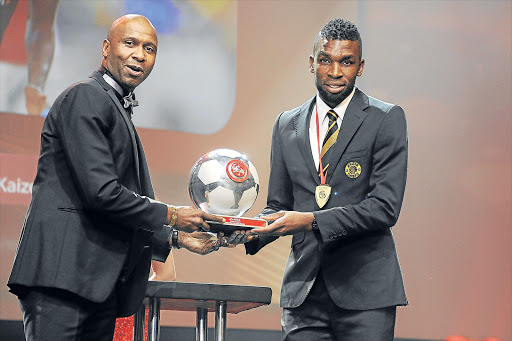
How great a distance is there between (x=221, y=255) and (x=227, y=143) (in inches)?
32.1

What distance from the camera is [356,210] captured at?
2746 mm

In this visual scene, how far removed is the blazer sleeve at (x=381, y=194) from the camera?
274 centimetres

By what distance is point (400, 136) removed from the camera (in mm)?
2840

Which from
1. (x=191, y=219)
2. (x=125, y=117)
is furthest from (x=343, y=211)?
(x=125, y=117)

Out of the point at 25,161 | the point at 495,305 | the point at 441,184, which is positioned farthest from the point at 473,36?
the point at 25,161

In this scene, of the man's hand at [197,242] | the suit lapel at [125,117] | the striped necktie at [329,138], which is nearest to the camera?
the suit lapel at [125,117]

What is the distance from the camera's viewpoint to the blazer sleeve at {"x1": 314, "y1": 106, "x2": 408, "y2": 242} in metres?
2.74

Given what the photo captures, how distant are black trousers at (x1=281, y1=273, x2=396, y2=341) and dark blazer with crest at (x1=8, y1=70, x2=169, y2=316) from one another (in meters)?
0.66

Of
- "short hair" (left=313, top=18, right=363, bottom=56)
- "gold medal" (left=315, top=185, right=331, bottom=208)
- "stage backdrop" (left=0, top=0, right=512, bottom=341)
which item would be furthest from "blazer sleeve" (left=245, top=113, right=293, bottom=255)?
"stage backdrop" (left=0, top=0, right=512, bottom=341)

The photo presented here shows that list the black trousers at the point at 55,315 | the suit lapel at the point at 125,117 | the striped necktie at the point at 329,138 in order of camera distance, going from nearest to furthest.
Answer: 1. the black trousers at the point at 55,315
2. the suit lapel at the point at 125,117
3. the striped necktie at the point at 329,138

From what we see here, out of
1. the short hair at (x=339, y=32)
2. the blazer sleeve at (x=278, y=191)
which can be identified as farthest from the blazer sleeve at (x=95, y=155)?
the short hair at (x=339, y=32)

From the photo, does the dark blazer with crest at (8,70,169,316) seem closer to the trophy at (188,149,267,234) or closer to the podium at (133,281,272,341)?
the trophy at (188,149,267,234)

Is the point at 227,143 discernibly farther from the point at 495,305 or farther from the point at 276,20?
the point at 495,305

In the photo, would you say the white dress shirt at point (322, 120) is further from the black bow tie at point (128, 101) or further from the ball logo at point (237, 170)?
the black bow tie at point (128, 101)
